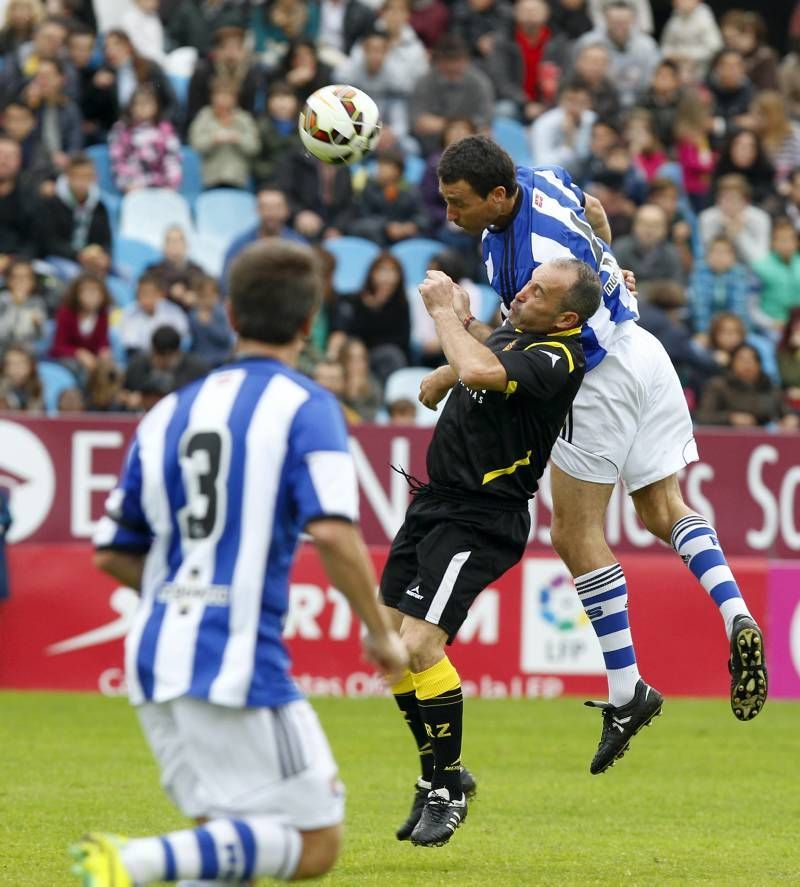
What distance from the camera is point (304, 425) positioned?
4.66m

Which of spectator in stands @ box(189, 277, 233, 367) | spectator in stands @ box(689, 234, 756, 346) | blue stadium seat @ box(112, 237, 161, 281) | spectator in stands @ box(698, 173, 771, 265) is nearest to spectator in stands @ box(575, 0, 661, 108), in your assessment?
spectator in stands @ box(698, 173, 771, 265)

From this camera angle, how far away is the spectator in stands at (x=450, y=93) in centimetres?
1853

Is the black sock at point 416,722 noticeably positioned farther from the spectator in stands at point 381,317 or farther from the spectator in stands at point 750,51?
the spectator in stands at point 750,51

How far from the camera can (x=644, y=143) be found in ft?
62.5

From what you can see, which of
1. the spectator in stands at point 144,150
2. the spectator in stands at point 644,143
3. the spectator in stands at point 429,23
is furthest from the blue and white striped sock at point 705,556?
the spectator in stands at point 429,23

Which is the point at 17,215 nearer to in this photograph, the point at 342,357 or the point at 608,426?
the point at 342,357

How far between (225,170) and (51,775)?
9594mm

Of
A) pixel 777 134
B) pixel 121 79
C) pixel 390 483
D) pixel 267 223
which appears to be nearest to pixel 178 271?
pixel 267 223

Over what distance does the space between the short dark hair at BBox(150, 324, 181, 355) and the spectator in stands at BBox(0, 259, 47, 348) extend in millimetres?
1229

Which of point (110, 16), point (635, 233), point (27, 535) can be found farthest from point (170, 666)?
point (110, 16)

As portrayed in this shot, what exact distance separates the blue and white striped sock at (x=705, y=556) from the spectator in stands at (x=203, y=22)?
41.0ft

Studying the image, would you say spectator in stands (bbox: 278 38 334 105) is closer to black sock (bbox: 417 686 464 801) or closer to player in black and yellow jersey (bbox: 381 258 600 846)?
player in black and yellow jersey (bbox: 381 258 600 846)

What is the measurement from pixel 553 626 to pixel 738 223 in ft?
19.8

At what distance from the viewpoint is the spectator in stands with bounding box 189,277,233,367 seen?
15797 millimetres
